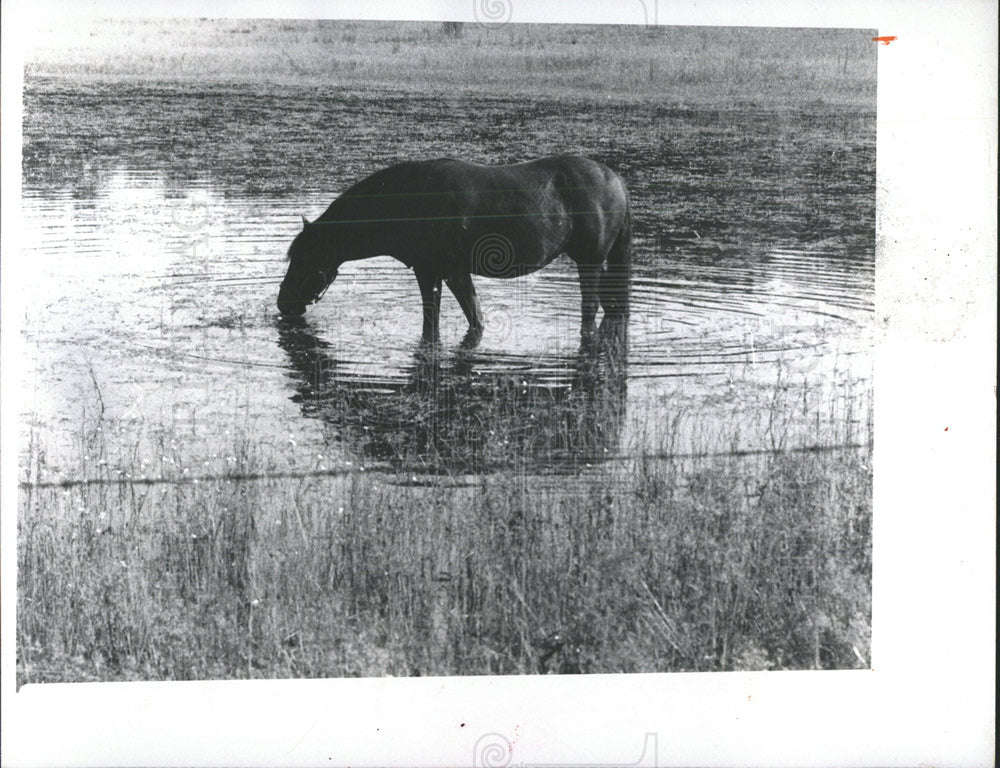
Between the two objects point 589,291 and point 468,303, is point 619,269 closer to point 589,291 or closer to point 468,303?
point 589,291

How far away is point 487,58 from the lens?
2771mm

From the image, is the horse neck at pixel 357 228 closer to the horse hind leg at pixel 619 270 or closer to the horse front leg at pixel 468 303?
the horse front leg at pixel 468 303

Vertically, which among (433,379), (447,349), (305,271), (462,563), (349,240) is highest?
(349,240)

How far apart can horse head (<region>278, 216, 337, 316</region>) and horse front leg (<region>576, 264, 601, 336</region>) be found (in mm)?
845

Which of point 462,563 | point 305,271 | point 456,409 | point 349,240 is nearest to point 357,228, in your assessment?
point 349,240

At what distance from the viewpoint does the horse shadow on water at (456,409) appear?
276 cm

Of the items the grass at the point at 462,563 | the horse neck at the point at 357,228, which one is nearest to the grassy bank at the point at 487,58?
the horse neck at the point at 357,228

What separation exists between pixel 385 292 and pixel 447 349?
29 cm

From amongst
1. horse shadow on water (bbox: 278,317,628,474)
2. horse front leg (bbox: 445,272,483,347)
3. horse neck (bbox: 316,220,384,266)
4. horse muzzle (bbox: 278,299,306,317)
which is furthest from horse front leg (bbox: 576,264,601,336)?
horse muzzle (bbox: 278,299,306,317)

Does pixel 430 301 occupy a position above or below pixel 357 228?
below

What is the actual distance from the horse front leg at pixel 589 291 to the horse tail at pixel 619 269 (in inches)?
0.8

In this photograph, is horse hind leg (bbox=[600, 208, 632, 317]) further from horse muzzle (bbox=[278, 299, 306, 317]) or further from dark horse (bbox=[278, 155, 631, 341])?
horse muzzle (bbox=[278, 299, 306, 317])

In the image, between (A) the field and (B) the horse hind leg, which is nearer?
(A) the field

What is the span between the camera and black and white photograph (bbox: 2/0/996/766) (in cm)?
272
